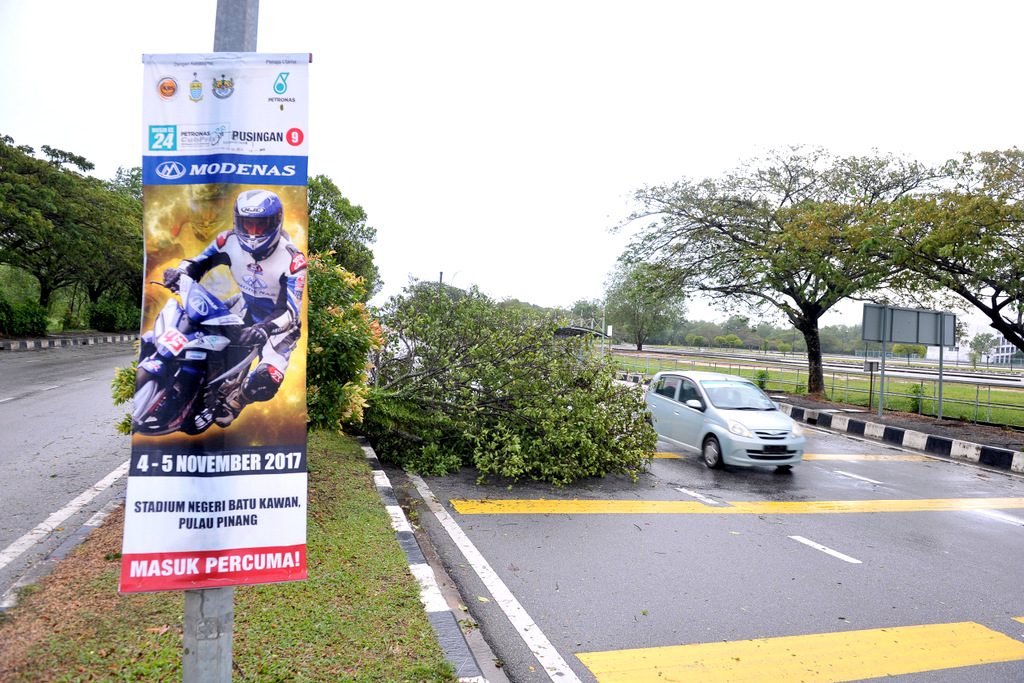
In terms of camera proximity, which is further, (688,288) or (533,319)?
(688,288)

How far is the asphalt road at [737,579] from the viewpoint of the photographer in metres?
3.79

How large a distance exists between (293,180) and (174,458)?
3.24ft

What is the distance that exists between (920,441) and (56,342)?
3398 centimetres

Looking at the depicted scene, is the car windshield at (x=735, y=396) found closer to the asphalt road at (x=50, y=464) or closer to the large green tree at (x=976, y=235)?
the large green tree at (x=976, y=235)

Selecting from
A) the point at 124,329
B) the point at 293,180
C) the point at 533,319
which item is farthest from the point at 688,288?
the point at 124,329

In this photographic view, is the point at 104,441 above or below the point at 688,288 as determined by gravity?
below

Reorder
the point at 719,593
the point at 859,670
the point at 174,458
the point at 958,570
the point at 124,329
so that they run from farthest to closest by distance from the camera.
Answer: the point at 124,329, the point at 958,570, the point at 719,593, the point at 859,670, the point at 174,458

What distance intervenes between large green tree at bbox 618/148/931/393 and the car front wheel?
8537mm

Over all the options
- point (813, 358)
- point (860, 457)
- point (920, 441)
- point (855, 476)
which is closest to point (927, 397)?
point (920, 441)

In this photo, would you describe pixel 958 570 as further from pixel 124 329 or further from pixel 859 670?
pixel 124 329

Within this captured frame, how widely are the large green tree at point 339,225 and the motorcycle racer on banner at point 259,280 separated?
123 feet

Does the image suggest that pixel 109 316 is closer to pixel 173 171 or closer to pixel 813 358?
pixel 813 358

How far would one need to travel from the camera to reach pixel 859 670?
3672mm

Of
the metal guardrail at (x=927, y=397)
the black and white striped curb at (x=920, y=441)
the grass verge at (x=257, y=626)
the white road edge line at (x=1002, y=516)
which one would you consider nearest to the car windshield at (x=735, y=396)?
the metal guardrail at (x=927, y=397)
